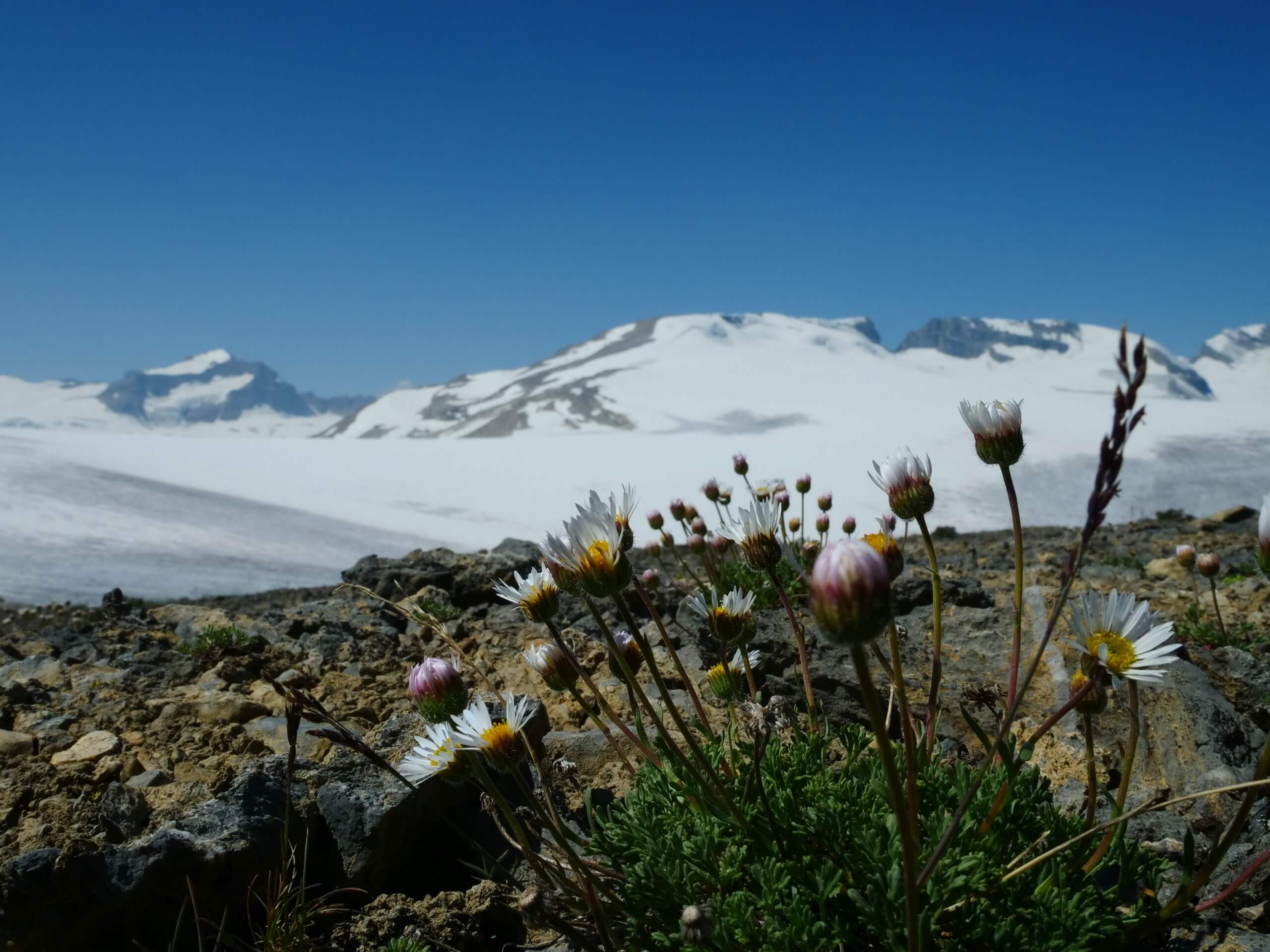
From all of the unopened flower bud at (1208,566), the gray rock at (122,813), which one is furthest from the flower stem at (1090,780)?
the gray rock at (122,813)

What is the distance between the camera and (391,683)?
Answer: 3947 mm

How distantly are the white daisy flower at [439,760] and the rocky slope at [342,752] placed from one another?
6.2 inches

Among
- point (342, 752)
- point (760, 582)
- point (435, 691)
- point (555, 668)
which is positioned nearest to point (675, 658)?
point (555, 668)

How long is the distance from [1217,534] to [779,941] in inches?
364

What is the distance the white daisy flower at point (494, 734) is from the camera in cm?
206

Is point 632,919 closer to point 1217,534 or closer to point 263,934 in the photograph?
point 263,934

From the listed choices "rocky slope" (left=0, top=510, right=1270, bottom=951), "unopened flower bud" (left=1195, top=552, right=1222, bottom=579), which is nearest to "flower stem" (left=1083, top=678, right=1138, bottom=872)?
A: "rocky slope" (left=0, top=510, right=1270, bottom=951)

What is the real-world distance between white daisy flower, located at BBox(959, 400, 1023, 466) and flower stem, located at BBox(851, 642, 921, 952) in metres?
0.95

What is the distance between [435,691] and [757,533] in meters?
0.92

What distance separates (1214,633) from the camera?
4320mm

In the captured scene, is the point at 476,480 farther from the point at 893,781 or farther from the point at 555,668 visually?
the point at 893,781

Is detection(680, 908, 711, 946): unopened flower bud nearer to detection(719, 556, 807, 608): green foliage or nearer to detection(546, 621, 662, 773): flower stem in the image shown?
detection(546, 621, 662, 773): flower stem

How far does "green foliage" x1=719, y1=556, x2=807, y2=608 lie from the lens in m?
4.48

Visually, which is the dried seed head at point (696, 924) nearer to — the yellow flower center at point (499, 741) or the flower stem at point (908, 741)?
the flower stem at point (908, 741)
